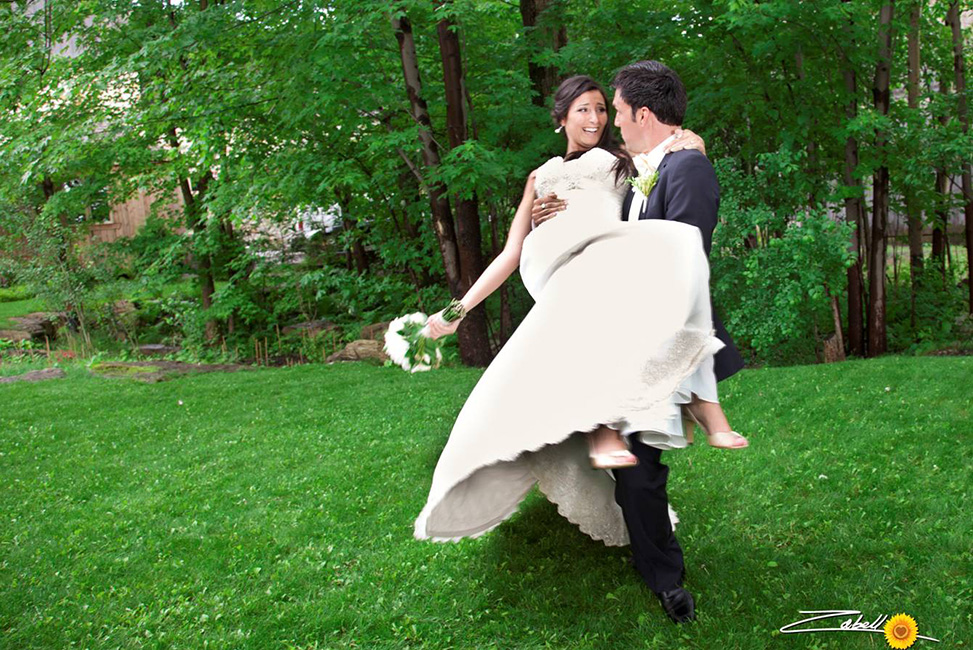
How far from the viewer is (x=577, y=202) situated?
383 centimetres

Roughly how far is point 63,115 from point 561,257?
35.9ft

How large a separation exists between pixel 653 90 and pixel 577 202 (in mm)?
599

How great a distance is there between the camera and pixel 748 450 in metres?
6.82

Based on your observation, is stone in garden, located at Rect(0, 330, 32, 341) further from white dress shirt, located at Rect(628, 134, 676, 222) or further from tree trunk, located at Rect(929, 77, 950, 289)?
tree trunk, located at Rect(929, 77, 950, 289)

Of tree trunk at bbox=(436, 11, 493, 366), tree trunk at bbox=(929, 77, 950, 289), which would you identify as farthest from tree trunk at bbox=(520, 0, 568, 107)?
tree trunk at bbox=(929, 77, 950, 289)

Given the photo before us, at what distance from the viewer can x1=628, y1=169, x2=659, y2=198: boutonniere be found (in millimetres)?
3592

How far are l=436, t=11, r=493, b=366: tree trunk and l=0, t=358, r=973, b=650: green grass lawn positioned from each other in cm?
365

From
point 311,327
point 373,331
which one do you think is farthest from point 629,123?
point 311,327

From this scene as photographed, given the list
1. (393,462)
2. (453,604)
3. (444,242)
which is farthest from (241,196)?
(453,604)

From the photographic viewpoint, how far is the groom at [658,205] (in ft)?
11.5

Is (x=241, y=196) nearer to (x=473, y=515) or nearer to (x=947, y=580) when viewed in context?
(x=473, y=515)

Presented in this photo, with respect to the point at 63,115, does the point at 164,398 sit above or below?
below

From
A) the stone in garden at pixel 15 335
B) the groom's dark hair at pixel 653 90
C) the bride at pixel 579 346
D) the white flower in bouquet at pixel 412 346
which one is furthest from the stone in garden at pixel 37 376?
the groom's dark hair at pixel 653 90

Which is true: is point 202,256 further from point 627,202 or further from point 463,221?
point 627,202
